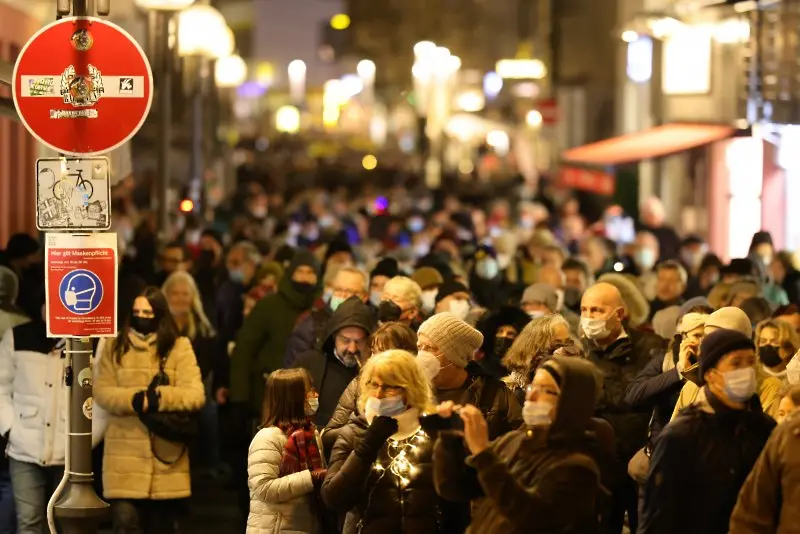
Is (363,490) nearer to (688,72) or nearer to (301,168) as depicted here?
(688,72)

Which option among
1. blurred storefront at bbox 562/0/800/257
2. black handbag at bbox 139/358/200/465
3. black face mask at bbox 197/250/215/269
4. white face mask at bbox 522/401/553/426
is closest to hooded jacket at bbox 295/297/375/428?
black handbag at bbox 139/358/200/465

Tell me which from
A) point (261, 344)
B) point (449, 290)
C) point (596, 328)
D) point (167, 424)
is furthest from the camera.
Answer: point (261, 344)

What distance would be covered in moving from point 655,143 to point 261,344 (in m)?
16.5

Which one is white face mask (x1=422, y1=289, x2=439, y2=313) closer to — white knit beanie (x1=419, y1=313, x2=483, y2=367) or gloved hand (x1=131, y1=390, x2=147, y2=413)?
gloved hand (x1=131, y1=390, x2=147, y2=413)

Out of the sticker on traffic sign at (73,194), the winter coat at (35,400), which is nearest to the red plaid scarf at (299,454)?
the sticker on traffic sign at (73,194)

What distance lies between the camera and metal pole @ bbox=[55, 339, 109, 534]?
973cm

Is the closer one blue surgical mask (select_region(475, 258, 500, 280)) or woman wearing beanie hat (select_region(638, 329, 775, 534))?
woman wearing beanie hat (select_region(638, 329, 775, 534))

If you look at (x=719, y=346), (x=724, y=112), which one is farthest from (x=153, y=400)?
(x=724, y=112)

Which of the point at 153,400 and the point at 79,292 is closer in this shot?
the point at 79,292

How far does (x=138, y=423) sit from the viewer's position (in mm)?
11531

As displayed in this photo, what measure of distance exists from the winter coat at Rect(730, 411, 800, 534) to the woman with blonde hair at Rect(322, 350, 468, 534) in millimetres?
1593

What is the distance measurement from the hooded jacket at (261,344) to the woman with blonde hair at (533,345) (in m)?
4.44

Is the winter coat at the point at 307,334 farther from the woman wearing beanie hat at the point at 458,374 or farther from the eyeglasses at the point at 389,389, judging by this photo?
the eyeglasses at the point at 389,389

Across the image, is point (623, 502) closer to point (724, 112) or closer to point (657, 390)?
point (657, 390)
